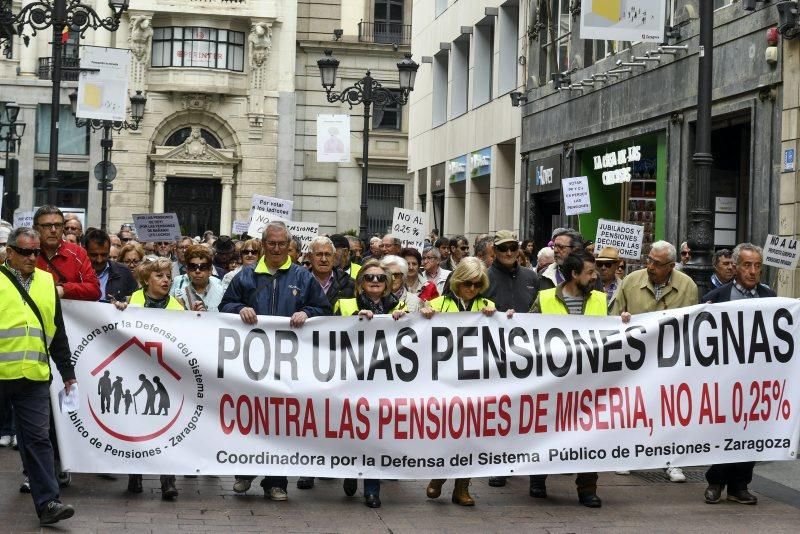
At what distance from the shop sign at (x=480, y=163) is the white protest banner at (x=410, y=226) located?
38.5 feet

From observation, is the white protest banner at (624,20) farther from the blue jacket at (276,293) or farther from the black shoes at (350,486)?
the black shoes at (350,486)

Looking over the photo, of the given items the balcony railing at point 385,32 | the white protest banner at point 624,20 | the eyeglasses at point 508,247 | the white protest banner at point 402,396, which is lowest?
the white protest banner at point 402,396

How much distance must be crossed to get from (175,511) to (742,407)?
13.4 ft

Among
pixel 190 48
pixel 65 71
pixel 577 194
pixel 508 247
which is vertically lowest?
pixel 508 247

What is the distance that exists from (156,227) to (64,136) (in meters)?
35.1

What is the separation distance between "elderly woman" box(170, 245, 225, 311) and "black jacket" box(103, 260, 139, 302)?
44.8 inches

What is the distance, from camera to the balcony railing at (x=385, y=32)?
54.3 meters

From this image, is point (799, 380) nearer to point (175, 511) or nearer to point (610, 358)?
point (610, 358)

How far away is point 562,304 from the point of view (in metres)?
10.4

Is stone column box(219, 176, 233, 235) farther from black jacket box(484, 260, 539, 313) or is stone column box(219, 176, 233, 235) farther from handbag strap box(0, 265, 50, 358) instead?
handbag strap box(0, 265, 50, 358)

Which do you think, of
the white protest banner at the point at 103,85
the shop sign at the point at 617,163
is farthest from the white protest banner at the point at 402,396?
the shop sign at the point at 617,163

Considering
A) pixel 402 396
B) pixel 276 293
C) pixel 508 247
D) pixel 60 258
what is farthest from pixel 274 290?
pixel 508 247

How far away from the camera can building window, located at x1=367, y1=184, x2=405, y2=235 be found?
180 feet

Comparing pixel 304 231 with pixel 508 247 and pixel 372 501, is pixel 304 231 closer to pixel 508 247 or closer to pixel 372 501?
pixel 508 247
